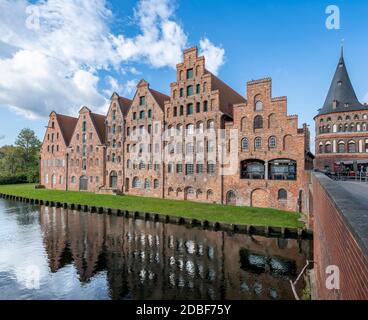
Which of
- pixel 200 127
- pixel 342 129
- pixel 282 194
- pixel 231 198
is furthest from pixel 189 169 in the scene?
pixel 342 129

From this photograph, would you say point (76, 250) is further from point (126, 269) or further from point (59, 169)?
point (59, 169)

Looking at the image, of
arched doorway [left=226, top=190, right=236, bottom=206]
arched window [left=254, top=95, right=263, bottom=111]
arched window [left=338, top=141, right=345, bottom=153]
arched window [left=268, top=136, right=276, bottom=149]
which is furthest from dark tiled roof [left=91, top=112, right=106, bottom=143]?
arched window [left=338, top=141, right=345, bottom=153]

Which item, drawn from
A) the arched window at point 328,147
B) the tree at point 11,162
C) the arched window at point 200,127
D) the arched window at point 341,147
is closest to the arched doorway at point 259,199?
the arched window at point 200,127

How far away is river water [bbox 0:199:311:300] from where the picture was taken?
40.7 feet

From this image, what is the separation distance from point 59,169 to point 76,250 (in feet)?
120

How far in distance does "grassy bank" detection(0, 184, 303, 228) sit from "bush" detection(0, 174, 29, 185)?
35633 millimetres

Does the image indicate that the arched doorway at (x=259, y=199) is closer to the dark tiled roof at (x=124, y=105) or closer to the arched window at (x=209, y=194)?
the arched window at (x=209, y=194)

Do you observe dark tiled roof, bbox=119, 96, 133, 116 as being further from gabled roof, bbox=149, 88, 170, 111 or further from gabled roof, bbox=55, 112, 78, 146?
gabled roof, bbox=55, 112, 78, 146

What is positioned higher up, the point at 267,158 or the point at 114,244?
the point at 267,158

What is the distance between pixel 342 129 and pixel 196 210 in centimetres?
2946

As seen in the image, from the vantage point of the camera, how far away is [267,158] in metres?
27.8

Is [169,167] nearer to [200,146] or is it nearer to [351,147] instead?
[200,146]
